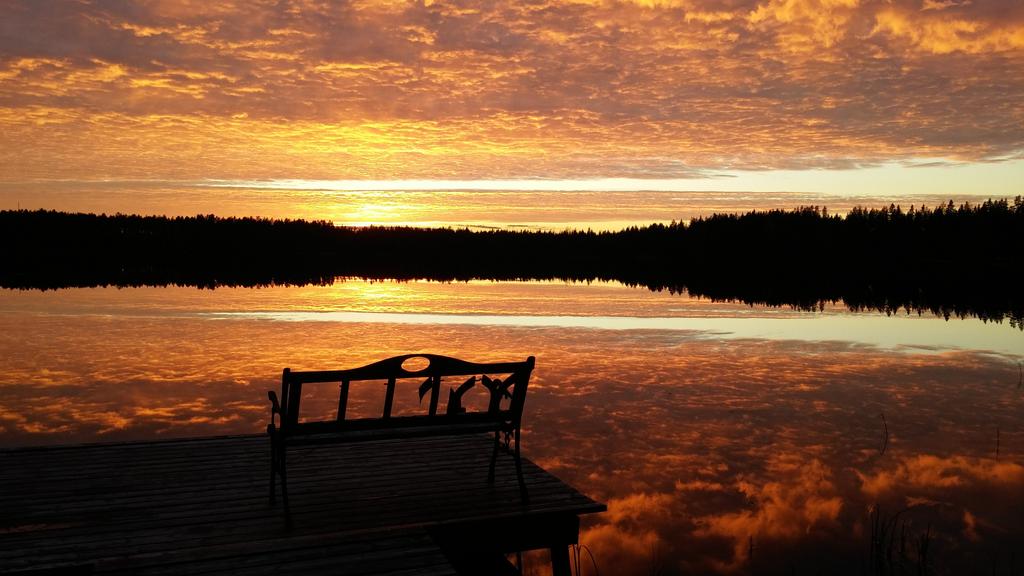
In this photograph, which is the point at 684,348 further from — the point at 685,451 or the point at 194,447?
the point at 194,447

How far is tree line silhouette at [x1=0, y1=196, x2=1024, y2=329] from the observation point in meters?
46.5

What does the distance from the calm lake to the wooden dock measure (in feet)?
3.54

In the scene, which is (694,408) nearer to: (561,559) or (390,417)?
(561,559)

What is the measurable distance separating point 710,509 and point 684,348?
1177 centimetres

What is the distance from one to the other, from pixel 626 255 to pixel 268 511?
11335cm

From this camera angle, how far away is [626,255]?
119 metres

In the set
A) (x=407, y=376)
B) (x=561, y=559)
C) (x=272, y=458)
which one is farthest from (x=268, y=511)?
(x=561, y=559)

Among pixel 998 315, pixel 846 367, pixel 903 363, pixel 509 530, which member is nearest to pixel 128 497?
pixel 509 530

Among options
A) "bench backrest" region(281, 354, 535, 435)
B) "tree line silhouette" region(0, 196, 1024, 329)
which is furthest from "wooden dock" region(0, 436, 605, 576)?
"tree line silhouette" region(0, 196, 1024, 329)

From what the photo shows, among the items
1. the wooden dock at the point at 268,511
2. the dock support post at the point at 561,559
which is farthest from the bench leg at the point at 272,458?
the dock support post at the point at 561,559

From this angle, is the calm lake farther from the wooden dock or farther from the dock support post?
the wooden dock

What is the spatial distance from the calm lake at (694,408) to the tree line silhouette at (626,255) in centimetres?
1387

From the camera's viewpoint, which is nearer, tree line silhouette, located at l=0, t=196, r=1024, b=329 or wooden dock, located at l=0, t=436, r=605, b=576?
wooden dock, located at l=0, t=436, r=605, b=576

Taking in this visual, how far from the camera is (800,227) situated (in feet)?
317
